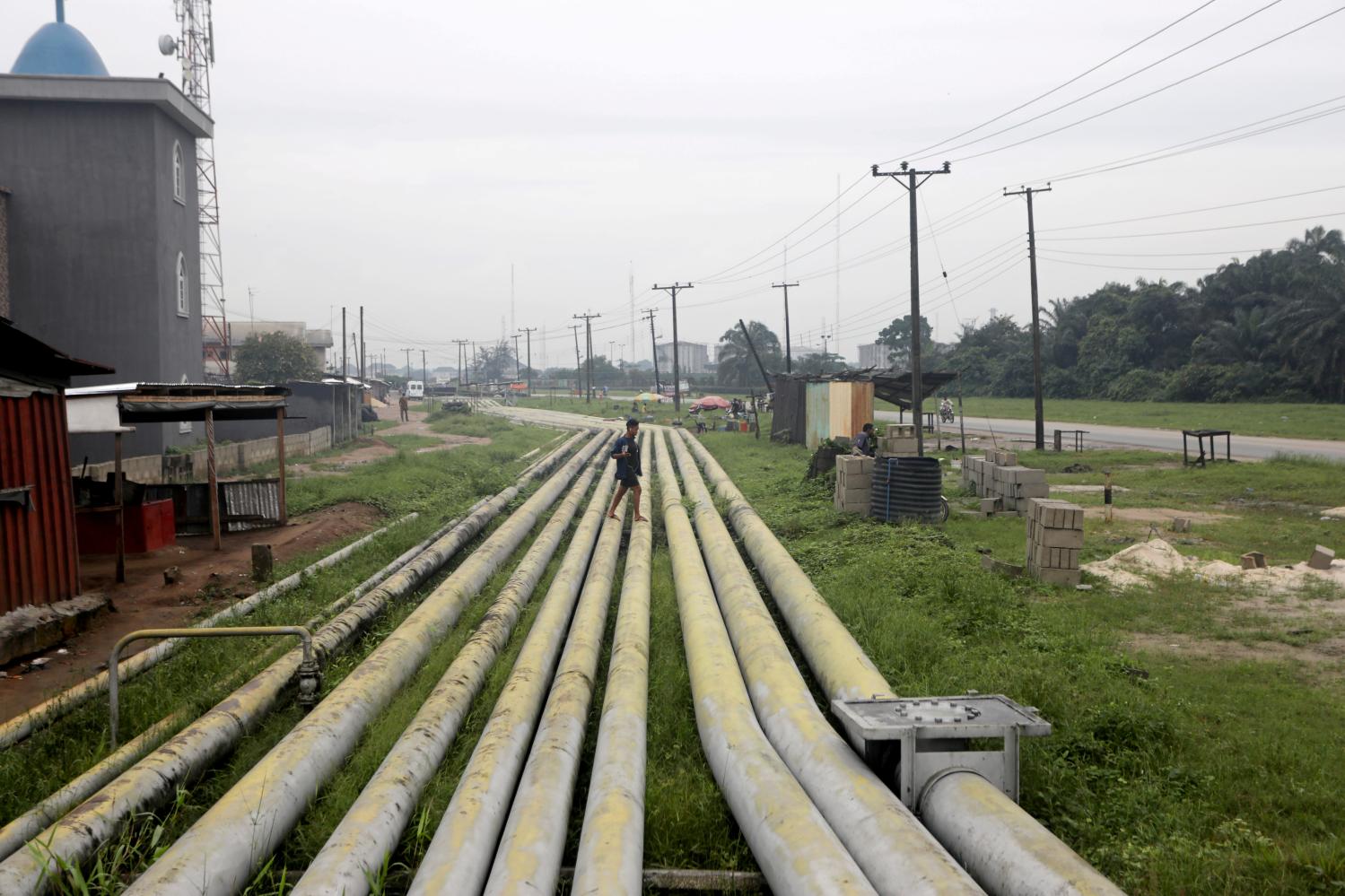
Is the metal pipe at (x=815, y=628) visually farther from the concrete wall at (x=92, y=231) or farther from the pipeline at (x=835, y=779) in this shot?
the concrete wall at (x=92, y=231)

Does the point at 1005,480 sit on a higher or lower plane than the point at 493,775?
higher

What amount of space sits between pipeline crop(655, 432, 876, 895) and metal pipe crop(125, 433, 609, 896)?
7.01 ft

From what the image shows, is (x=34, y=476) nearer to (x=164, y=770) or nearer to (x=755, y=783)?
(x=164, y=770)

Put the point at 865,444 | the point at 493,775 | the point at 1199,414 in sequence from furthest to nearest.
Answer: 1. the point at 1199,414
2. the point at 865,444
3. the point at 493,775

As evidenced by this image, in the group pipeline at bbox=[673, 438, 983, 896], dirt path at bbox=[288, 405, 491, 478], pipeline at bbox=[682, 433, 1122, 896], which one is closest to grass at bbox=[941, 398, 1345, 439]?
dirt path at bbox=[288, 405, 491, 478]

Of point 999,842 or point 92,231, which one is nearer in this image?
point 999,842

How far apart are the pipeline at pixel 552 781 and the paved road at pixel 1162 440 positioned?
20965 millimetres

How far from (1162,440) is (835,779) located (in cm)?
2836

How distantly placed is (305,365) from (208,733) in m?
49.8

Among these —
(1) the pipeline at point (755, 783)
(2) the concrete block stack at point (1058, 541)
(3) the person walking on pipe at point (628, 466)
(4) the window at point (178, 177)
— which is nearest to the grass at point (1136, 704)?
(2) the concrete block stack at point (1058, 541)

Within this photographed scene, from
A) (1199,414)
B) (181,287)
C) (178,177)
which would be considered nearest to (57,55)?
(178,177)

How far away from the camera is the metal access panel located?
184 inches

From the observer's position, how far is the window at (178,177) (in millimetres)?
24969

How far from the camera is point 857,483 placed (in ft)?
47.9
